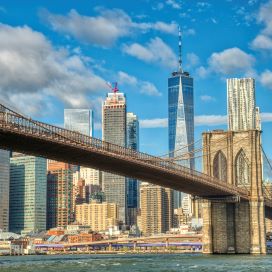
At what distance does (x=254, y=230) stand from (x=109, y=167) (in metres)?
19.2

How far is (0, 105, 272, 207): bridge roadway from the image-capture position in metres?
48.5

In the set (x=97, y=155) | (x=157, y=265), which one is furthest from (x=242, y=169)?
(x=97, y=155)

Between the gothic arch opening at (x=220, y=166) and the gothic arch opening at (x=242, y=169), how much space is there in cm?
138

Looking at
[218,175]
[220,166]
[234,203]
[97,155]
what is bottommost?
[234,203]

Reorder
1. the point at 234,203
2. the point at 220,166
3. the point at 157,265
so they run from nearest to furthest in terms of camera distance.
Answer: the point at 157,265 < the point at 234,203 < the point at 220,166

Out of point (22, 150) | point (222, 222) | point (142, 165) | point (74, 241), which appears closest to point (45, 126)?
point (22, 150)

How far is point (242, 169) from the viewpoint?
3169 inches

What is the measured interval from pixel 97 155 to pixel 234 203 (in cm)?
2336

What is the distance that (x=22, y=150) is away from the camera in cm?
5341

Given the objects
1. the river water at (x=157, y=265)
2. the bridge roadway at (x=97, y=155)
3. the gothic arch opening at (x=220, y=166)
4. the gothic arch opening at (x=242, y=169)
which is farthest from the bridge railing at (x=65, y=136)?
the gothic arch opening at (x=242, y=169)

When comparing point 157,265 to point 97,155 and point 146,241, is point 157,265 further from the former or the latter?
point 146,241

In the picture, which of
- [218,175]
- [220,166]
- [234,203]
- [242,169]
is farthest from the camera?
[242,169]

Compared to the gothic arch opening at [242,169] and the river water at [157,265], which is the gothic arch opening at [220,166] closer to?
the gothic arch opening at [242,169]

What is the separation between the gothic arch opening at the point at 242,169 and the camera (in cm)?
7825
